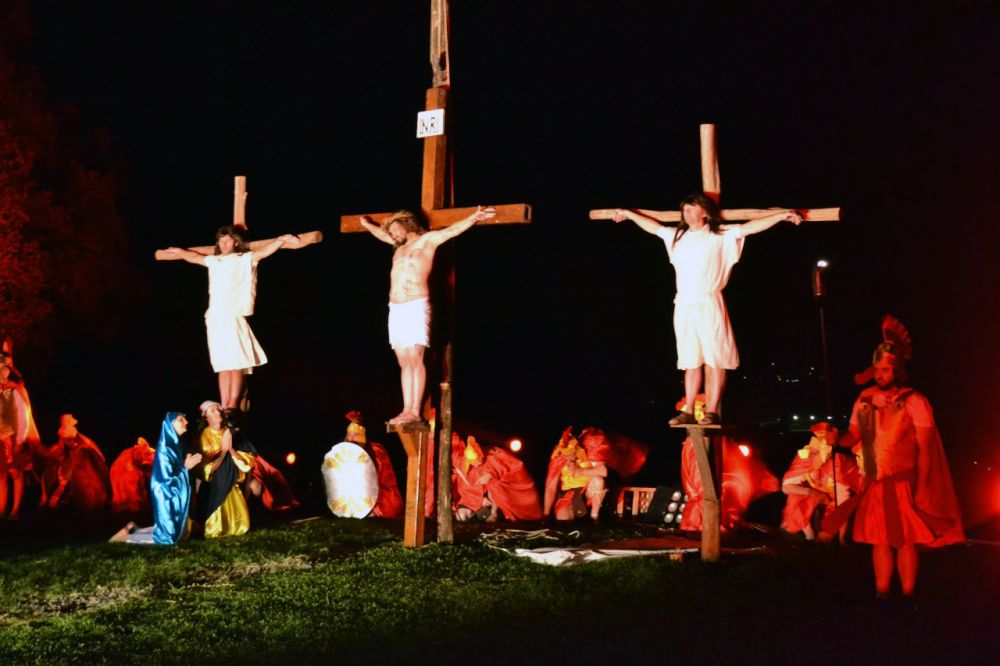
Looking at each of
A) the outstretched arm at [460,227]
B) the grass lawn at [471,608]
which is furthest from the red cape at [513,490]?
the outstretched arm at [460,227]

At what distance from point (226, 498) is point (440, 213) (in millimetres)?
4160

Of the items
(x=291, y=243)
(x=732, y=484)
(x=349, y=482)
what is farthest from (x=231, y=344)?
(x=732, y=484)

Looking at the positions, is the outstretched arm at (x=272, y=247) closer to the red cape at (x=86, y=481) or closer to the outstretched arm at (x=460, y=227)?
the outstretched arm at (x=460, y=227)

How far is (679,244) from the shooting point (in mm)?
8789

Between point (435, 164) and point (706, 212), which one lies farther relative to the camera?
point (435, 164)

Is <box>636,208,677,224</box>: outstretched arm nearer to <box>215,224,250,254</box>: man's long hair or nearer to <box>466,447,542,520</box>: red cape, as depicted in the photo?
<box>215,224,250,254</box>: man's long hair

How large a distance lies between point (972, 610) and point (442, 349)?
16.7 feet

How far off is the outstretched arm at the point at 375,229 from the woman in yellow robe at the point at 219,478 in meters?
2.85

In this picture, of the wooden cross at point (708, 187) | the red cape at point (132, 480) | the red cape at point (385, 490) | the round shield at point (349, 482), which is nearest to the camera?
the wooden cross at point (708, 187)

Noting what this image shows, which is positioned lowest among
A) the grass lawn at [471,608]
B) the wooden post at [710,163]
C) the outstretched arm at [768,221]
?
the grass lawn at [471,608]

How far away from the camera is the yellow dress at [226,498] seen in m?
11.1

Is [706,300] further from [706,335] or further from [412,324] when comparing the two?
[412,324]

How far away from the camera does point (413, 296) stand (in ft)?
30.5

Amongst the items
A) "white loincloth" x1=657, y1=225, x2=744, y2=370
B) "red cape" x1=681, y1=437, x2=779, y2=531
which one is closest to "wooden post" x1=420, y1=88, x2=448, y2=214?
"white loincloth" x1=657, y1=225, x2=744, y2=370
